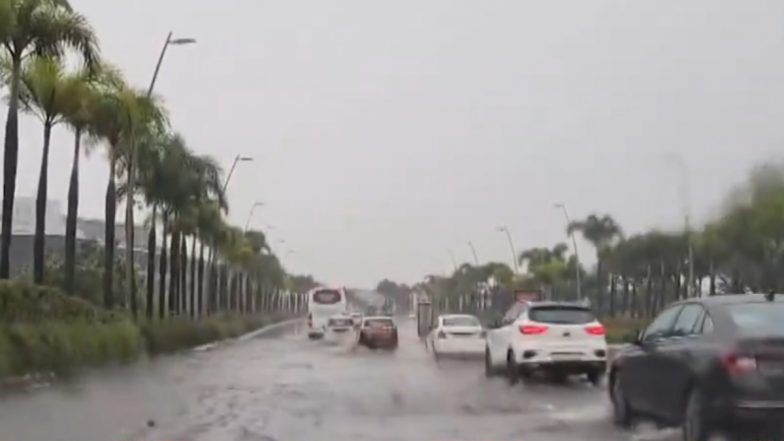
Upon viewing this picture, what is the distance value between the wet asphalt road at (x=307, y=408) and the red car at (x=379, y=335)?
2219 cm

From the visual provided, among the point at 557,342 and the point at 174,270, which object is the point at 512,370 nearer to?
the point at 557,342

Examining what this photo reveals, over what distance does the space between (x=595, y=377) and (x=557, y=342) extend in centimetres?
137

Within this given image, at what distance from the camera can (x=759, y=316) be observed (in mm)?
14445

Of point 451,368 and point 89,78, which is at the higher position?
point 89,78

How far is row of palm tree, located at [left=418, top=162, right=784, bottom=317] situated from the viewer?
2371 inches

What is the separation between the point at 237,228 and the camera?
94375 mm

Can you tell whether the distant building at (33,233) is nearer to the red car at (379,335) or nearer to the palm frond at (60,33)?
the red car at (379,335)

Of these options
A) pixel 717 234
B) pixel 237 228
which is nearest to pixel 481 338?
pixel 717 234

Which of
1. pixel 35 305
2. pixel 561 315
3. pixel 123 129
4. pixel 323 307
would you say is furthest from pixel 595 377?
pixel 323 307

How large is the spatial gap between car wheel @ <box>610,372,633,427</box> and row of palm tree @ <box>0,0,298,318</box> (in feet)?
66.4

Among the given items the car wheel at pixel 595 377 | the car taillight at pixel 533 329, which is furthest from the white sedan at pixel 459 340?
the car taillight at pixel 533 329

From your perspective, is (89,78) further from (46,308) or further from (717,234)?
(717,234)

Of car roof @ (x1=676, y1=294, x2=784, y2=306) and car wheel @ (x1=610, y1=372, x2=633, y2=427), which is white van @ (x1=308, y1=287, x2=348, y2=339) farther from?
car roof @ (x1=676, y1=294, x2=784, y2=306)

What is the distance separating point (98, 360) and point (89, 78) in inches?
331
